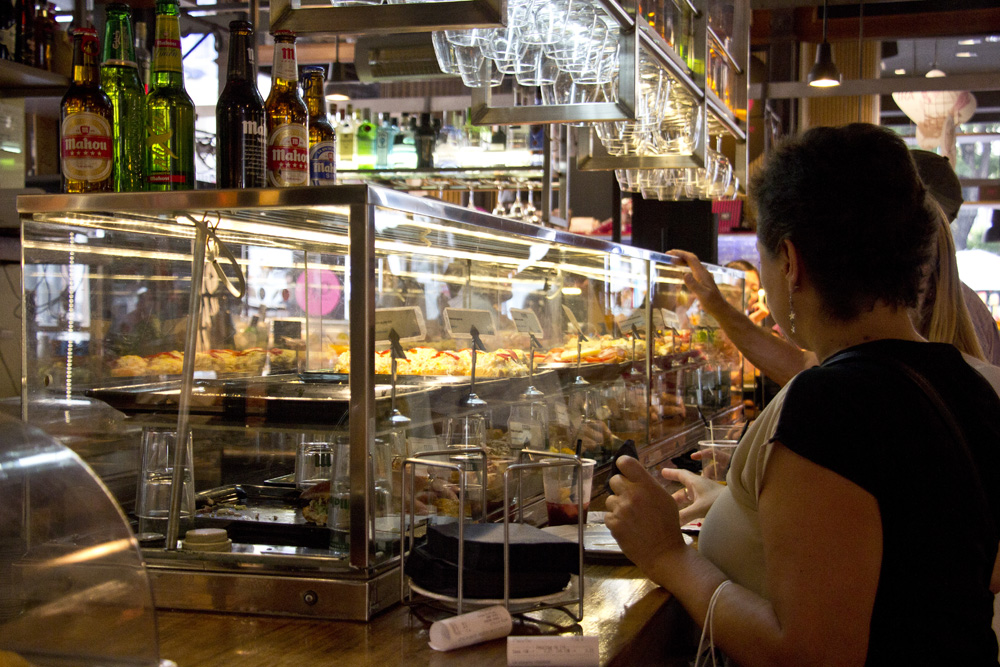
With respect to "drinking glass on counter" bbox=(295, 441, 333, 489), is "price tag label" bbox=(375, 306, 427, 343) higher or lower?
higher

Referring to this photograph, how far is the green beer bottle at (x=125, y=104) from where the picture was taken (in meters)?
1.80

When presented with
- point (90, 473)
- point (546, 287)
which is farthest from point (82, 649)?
point (546, 287)

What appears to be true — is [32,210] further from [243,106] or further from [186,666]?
[186,666]

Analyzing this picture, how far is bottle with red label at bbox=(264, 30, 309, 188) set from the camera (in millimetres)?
1667

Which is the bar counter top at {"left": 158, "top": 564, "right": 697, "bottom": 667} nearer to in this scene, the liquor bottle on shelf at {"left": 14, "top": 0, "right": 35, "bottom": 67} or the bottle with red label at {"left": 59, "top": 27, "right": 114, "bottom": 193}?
the bottle with red label at {"left": 59, "top": 27, "right": 114, "bottom": 193}

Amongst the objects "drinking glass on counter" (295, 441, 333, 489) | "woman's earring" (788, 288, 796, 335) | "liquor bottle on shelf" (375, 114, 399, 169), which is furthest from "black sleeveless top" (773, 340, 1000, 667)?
"liquor bottle on shelf" (375, 114, 399, 169)

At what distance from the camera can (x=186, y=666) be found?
1.32 meters

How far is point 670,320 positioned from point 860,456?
2.70 m

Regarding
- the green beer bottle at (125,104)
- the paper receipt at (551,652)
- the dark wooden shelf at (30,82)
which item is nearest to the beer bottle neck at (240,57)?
the green beer bottle at (125,104)

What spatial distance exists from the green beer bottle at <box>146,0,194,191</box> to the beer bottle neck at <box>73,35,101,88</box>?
0.10 metres

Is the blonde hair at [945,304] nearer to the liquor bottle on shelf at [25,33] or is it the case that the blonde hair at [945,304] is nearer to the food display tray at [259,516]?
the food display tray at [259,516]

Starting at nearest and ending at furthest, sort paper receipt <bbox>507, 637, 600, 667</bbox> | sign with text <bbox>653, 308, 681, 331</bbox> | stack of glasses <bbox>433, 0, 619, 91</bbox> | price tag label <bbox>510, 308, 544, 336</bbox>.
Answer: paper receipt <bbox>507, 637, 600, 667</bbox>, stack of glasses <bbox>433, 0, 619, 91</bbox>, price tag label <bbox>510, 308, 544, 336</bbox>, sign with text <bbox>653, 308, 681, 331</bbox>

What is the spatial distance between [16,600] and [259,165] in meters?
0.84

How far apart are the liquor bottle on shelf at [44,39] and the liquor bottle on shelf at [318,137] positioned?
2.16m
